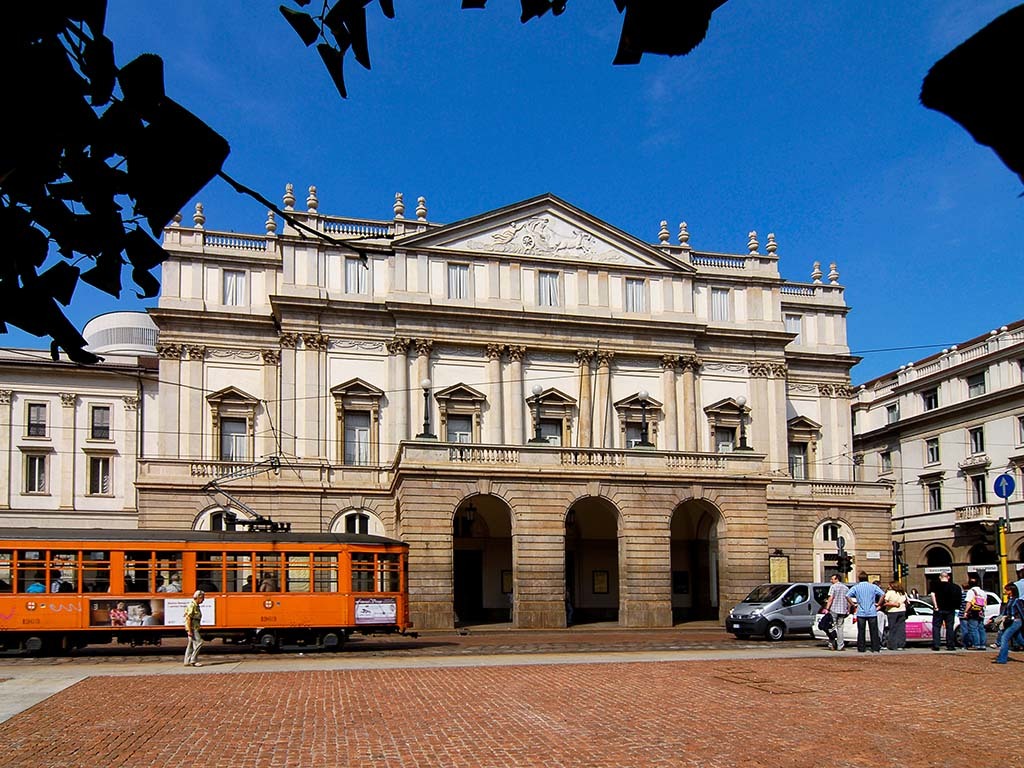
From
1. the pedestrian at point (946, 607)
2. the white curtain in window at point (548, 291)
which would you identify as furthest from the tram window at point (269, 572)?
the white curtain in window at point (548, 291)

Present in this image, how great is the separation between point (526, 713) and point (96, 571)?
15.5m

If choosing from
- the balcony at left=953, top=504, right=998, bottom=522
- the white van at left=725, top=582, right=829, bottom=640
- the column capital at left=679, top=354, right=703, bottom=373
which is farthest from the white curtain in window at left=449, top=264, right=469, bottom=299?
the balcony at left=953, top=504, right=998, bottom=522

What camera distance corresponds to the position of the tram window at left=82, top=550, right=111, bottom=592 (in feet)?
86.8

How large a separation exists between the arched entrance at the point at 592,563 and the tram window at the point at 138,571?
21.3m

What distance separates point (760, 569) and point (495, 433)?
1225cm

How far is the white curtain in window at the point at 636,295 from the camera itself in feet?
159

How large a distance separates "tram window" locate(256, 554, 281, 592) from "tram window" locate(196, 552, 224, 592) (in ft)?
3.12

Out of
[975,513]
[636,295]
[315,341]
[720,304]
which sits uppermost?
[636,295]

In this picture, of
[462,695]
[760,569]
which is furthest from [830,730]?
[760,569]

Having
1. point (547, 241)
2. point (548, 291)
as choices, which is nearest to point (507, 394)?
point (548, 291)

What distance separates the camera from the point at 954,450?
193ft

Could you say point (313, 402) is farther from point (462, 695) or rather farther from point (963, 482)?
point (963, 482)

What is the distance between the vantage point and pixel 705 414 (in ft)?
161

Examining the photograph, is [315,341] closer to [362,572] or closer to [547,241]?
[547,241]
